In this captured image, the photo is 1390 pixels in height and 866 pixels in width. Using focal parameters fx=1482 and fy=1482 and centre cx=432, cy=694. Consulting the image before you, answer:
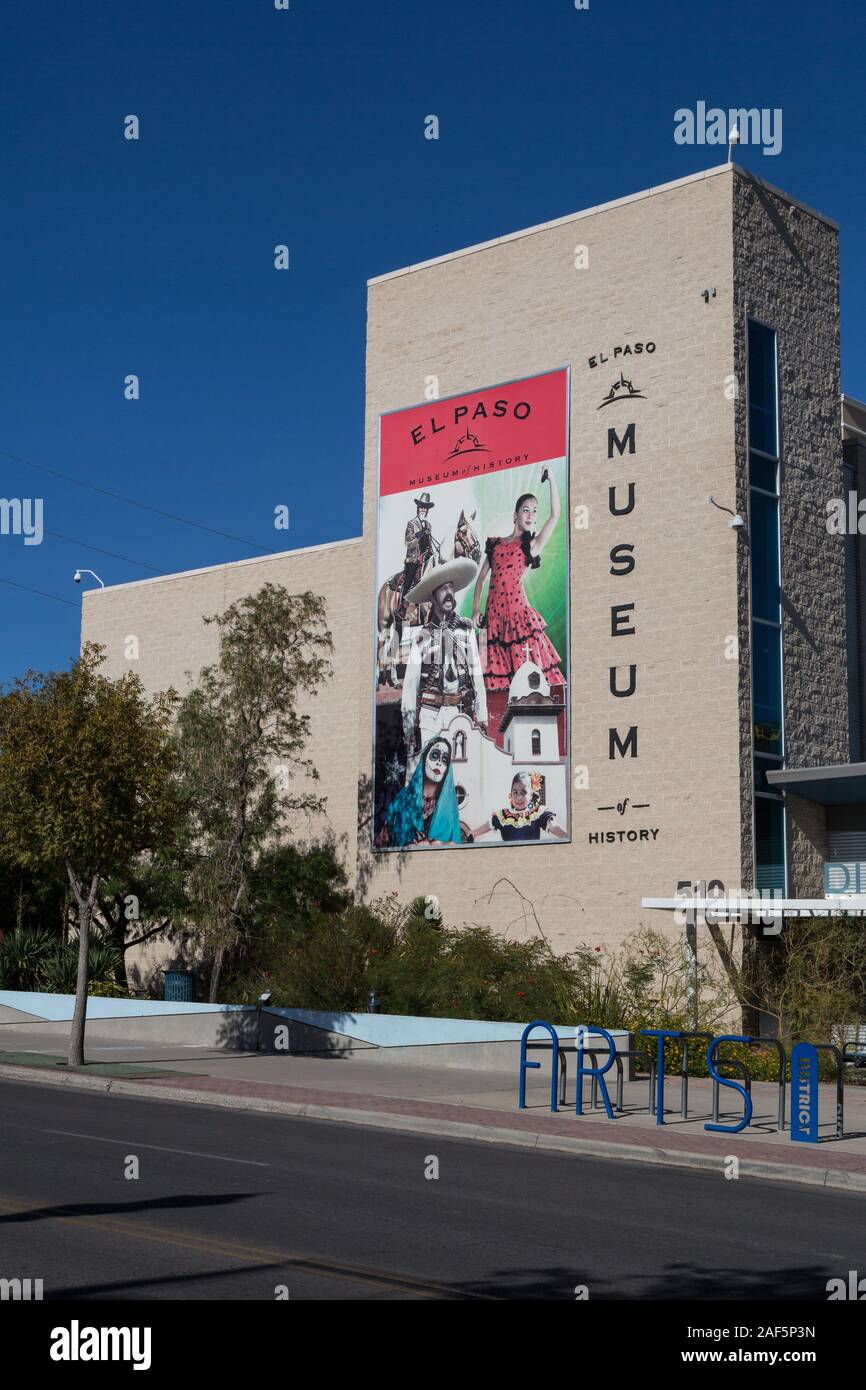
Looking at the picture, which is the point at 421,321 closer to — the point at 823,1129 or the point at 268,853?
the point at 268,853

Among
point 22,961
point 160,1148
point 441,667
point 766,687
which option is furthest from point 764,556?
point 22,961

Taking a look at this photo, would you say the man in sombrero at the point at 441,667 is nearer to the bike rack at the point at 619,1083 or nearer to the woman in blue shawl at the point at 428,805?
the woman in blue shawl at the point at 428,805

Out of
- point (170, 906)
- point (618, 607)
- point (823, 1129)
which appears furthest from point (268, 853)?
point (823, 1129)

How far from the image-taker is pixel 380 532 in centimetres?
3291

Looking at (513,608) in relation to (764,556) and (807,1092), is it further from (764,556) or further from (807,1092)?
(807,1092)

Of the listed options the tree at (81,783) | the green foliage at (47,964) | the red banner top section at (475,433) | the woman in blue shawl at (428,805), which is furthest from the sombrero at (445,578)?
the green foliage at (47,964)

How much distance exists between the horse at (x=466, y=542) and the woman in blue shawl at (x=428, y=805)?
151 inches

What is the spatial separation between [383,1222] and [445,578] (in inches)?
870

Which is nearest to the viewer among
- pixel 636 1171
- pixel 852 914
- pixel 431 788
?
pixel 636 1171

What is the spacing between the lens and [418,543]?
32.2 metres

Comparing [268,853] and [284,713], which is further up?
[284,713]

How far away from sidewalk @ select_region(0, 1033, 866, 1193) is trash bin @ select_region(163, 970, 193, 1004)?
769 centimetres

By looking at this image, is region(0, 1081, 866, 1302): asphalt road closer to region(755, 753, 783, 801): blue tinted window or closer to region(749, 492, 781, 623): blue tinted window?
region(755, 753, 783, 801): blue tinted window
